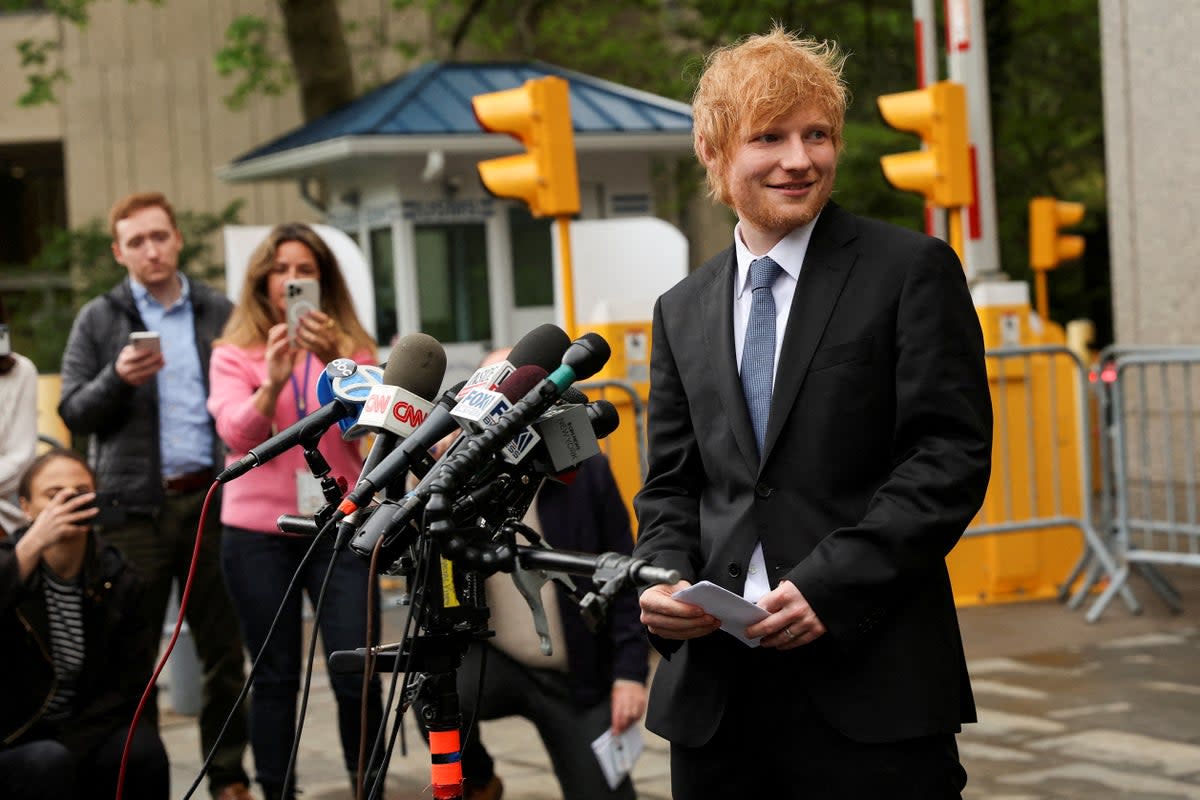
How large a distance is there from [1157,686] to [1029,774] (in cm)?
157

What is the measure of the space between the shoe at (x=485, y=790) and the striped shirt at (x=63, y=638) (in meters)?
1.25

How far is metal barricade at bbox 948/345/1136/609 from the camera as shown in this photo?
1010cm

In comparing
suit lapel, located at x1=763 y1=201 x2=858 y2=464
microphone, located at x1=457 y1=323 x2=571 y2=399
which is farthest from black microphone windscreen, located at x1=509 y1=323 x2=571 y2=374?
suit lapel, located at x1=763 y1=201 x2=858 y2=464

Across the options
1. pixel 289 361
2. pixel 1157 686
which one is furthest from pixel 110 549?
pixel 1157 686

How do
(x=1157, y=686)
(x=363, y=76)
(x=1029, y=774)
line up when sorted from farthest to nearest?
(x=363, y=76)
(x=1157, y=686)
(x=1029, y=774)

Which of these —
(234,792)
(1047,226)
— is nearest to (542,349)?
(234,792)

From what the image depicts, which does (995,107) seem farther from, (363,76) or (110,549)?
(110,549)

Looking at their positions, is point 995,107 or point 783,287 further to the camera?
point 995,107

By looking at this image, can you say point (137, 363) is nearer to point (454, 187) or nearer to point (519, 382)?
point (519, 382)

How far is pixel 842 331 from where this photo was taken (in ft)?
10.0

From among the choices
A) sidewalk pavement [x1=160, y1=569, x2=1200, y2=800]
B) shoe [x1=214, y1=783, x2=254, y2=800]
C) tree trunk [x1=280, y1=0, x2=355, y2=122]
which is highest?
tree trunk [x1=280, y1=0, x2=355, y2=122]

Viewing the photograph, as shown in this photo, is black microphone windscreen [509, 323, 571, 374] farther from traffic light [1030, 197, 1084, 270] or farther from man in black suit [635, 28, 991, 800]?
traffic light [1030, 197, 1084, 270]

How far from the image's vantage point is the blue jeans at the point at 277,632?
562cm

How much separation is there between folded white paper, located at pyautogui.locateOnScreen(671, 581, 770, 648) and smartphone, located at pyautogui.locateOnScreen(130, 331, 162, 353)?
11.7ft
